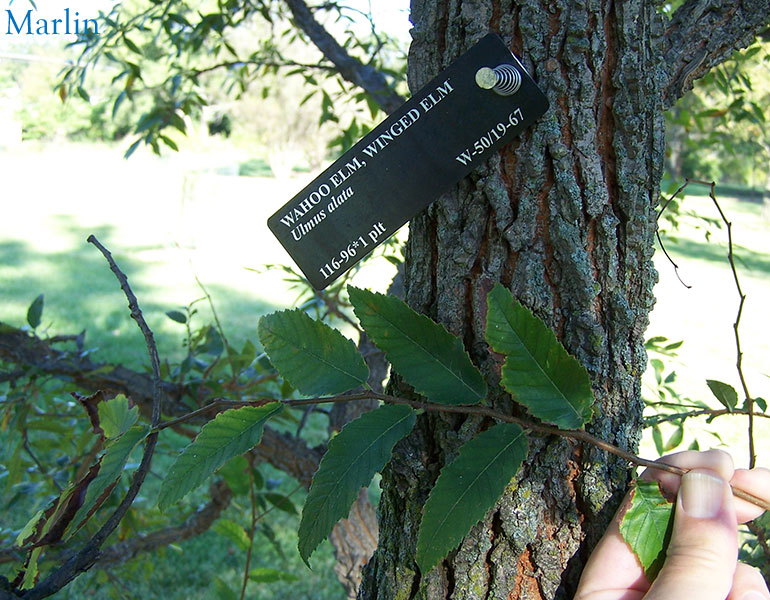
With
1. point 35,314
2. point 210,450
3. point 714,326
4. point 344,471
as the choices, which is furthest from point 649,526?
point 714,326

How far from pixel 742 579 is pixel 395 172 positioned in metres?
0.52

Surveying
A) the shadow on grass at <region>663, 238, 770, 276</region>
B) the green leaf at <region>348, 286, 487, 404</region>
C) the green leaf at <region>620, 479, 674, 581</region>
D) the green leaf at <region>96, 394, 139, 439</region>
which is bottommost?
the green leaf at <region>620, 479, 674, 581</region>

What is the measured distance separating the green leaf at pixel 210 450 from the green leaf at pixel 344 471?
70 millimetres

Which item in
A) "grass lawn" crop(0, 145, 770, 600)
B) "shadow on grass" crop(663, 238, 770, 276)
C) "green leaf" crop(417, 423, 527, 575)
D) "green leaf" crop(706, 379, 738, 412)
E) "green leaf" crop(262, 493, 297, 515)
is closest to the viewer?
"green leaf" crop(417, 423, 527, 575)

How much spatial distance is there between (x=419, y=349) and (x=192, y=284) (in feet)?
21.2

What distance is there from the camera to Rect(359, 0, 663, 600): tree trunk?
0.65 m

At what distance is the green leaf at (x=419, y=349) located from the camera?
25.3 inches

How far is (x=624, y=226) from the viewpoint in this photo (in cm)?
68

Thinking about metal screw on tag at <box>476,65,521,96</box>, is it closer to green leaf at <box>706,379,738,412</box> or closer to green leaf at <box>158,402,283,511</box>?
green leaf at <box>158,402,283,511</box>

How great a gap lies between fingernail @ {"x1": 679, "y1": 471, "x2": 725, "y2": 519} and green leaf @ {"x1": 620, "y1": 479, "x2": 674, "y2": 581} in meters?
0.02

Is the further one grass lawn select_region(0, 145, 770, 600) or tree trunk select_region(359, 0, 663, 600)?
grass lawn select_region(0, 145, 770, 600)

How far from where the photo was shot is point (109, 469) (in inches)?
24.1

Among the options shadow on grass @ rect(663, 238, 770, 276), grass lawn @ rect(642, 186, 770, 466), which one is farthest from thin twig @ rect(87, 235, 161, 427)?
shadow on grass @ rect(663, 238, 770, 276)

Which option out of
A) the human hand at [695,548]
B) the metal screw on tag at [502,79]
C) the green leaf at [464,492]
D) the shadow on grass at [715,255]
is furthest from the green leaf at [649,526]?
the shadow on grass at [715,255]
